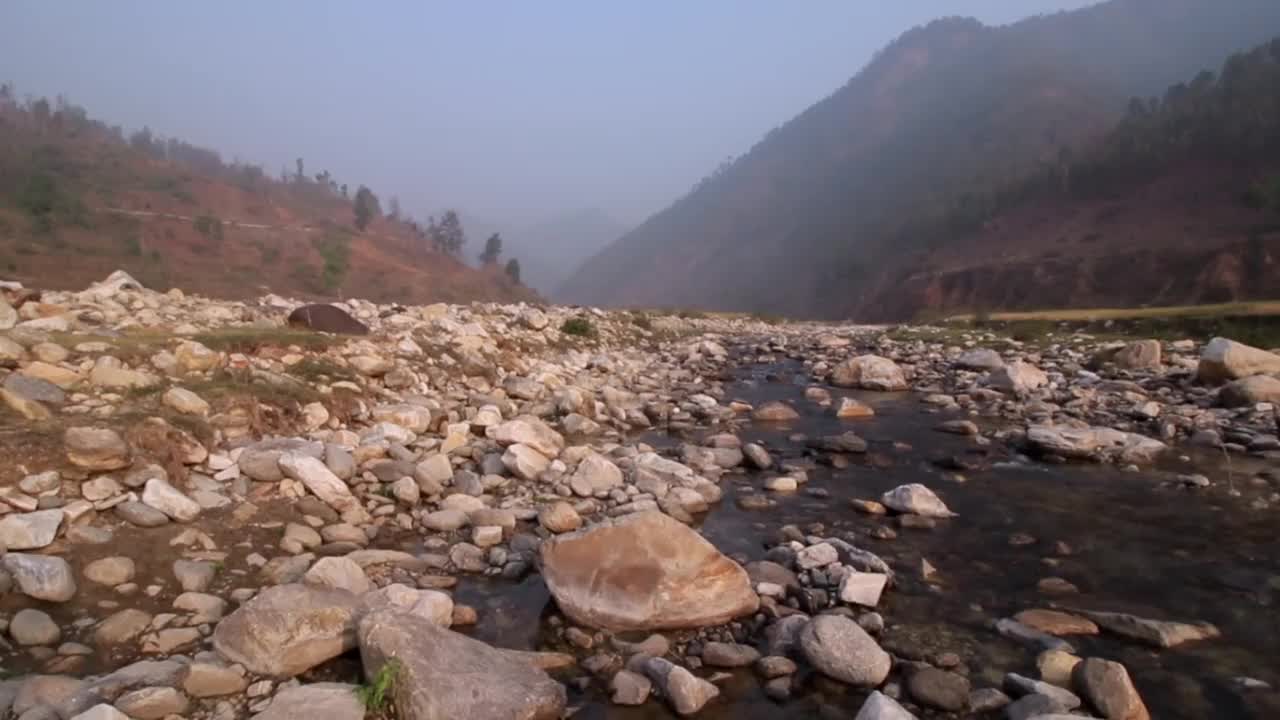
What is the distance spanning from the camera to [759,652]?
455 centimetres

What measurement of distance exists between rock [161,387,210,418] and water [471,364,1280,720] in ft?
12.3

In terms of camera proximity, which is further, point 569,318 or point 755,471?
point 569,318

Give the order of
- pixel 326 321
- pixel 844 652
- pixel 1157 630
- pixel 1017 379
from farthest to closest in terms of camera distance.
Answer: pixel 1017 379 → pixel 326 321 → pixel 1157 630 → pixel 844 652

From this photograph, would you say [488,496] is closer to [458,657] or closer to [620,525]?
[620,525]

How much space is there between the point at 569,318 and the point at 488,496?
42.3 feet

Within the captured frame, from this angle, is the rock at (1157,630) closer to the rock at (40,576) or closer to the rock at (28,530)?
the rock at (40,576)

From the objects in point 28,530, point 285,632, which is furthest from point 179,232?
point 285,632

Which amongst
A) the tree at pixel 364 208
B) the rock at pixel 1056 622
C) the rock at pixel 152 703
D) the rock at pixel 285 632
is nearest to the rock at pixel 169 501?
the rock at pixel 285 632

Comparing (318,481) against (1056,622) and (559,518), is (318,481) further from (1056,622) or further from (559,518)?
(1056,622)

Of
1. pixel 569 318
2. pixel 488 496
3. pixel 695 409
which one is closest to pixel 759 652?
pixel 488 496

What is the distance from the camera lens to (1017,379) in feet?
46.0

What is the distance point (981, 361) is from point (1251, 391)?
6072 millimetres

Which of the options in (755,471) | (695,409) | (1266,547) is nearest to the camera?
(1266,547)

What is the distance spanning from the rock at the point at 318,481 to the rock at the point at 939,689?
16.3ft
